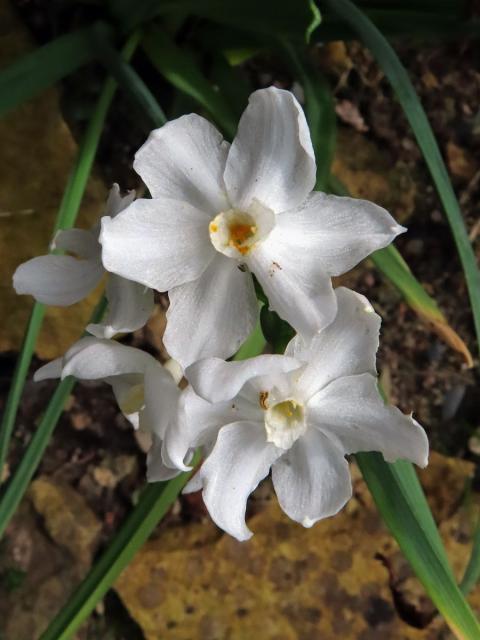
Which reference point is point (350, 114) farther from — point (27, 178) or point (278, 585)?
point (278, 585)

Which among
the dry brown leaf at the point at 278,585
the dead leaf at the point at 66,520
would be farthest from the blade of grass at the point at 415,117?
the dead leaf at the point at 66,520

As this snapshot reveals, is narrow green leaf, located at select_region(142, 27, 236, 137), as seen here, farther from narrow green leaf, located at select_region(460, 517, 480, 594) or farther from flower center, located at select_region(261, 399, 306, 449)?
narrow green leaf, located at select_region(460, 517, 480, 594)

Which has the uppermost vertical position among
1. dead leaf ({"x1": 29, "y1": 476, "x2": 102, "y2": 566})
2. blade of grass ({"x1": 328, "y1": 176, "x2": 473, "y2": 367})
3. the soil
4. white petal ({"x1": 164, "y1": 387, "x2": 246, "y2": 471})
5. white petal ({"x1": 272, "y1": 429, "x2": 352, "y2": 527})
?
white petal ({"x1": 164, "y1": 387, "x2": 246, "y2": 471})

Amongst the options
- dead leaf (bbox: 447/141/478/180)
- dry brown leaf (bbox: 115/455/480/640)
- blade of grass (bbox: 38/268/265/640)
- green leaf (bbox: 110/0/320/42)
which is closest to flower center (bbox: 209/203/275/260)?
blade of grass (bbox: 38/268/265/640)

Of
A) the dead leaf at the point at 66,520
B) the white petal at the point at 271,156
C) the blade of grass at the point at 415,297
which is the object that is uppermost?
the white petal at the point at 271,156

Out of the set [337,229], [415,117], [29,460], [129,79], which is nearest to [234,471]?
[337,229]

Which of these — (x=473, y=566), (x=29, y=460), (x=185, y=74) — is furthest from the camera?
(x=185, y=74)

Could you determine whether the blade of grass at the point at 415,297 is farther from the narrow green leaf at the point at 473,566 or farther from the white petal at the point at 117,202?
the white petal at the point at 117,202
